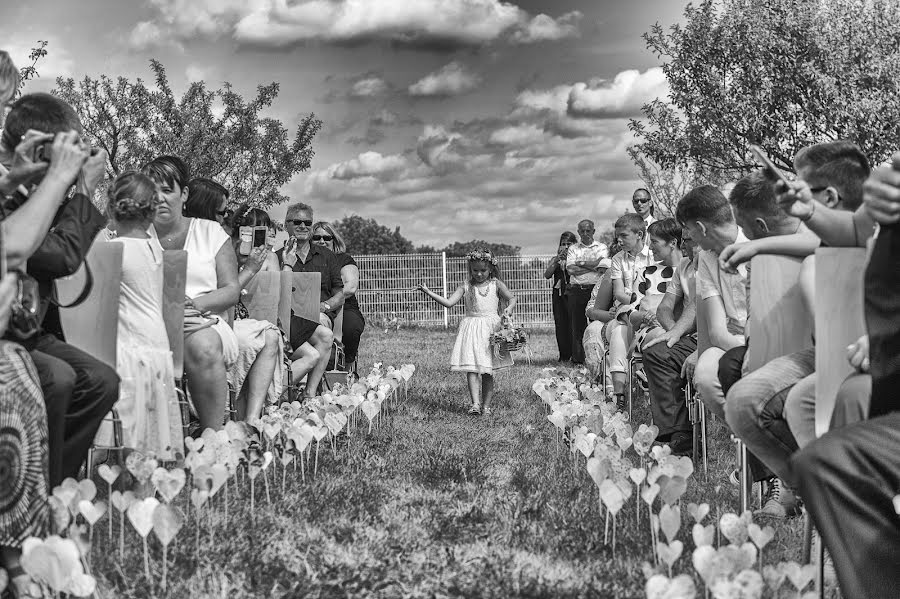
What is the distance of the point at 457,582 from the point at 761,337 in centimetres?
152

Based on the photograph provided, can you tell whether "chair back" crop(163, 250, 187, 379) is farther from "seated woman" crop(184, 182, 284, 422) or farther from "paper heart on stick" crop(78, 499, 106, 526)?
"paper heart on stick" crop(78, 499, 106, 526)

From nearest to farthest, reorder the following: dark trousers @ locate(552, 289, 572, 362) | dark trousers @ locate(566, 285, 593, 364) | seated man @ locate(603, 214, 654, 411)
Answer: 1. seated man @ locate(603, 214, 654, 411)
2. dark trousers @ locate(566, 285, 593, 364)
3. dark trousers @ locate(552, 289, 572, 362)

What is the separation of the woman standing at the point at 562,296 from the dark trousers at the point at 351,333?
5.42 meters

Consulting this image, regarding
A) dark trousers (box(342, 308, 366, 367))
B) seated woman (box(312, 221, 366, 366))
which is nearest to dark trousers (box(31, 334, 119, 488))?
seated woman (box(312, 221, 366, 366))

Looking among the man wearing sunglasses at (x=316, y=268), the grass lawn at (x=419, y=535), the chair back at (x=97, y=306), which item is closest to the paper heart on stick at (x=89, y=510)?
the grass lawn at (x=419, y=535)

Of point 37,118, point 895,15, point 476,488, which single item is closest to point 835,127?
point 895,15

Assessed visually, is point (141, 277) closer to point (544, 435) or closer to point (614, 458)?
point (614, 458)

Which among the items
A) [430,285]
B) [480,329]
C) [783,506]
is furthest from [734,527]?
[430,285]

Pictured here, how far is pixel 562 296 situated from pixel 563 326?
0.51m

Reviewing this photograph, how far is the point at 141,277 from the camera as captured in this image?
4695 millimetres

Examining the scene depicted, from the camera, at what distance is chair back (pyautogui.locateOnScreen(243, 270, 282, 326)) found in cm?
720

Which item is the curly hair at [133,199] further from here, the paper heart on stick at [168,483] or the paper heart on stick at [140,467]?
the paper heart on stick at [168,483]

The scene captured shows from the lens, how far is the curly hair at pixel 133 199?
4.93 metres

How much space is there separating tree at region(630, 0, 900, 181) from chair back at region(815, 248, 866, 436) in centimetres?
1889
